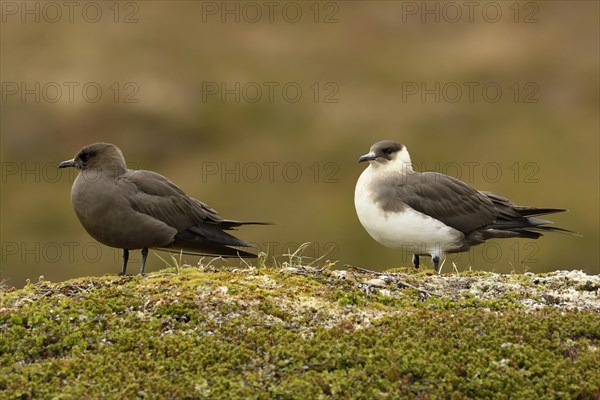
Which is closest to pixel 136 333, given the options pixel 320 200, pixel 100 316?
pixel 100 316

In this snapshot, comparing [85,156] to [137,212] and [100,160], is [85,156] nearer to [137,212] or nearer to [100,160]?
[100,160]

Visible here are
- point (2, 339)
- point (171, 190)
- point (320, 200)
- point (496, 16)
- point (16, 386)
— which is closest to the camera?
point (16, 386)

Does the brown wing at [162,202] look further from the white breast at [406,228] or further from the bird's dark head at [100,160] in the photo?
the white breast at [406,228]

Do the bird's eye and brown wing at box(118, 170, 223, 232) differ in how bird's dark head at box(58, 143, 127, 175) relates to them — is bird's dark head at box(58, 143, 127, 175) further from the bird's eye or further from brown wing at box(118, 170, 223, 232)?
brown wing at box(118, 170, 223, 232)

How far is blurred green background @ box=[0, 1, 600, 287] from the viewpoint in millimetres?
23562

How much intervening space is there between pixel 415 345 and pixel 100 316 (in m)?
2.35

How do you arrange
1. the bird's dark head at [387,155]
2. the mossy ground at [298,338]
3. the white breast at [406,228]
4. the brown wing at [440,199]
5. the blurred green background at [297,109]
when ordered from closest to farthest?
the mossy ground at [298,338] → the white breast at [406,228] → the brown wing at [440,199] → the bird's dark head at [387,155] → the blurred green background at [297,109]

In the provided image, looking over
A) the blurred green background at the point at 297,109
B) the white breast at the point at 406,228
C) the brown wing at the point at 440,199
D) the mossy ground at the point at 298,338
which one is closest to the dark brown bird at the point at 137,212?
the mossy ground at the point at 298,338

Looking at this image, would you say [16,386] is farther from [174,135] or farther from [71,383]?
[174,135]

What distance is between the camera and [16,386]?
6574 millimetres

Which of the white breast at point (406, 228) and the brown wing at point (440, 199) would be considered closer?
the white breast at point (406, 228)

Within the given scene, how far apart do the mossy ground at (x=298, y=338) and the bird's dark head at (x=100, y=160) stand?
5.98 ft

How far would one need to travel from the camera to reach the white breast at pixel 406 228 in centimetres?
1016

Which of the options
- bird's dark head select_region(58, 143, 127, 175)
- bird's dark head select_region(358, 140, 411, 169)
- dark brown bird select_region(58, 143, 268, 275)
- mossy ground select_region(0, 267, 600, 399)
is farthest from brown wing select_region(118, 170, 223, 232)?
bird's dark head select_region(358, 140, 411, 169)
